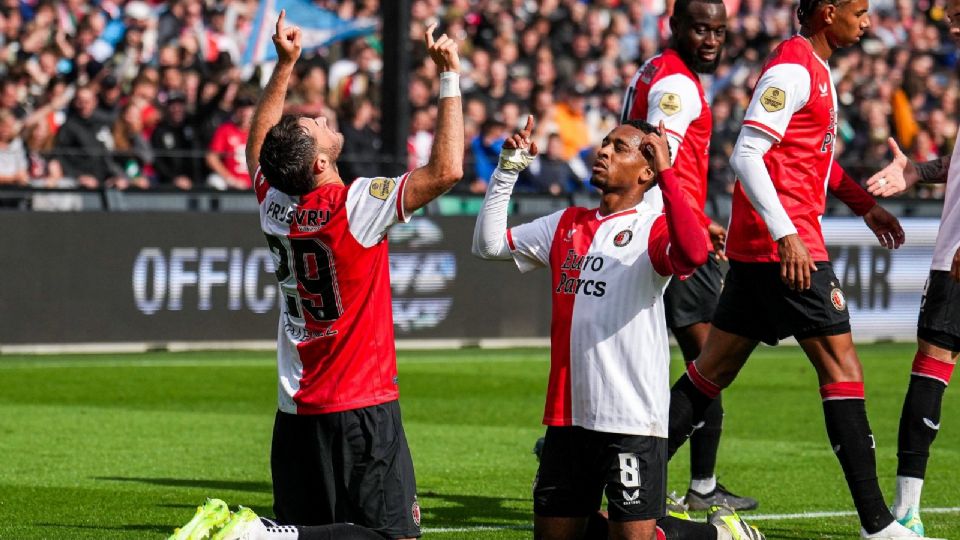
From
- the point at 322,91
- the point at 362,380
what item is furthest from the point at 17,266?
the point at 362,380

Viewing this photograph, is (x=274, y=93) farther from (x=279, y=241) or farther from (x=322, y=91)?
(x=322, y=91)

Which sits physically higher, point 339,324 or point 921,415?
point 339,324

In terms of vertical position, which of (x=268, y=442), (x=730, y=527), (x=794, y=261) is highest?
(x=794, y=261)

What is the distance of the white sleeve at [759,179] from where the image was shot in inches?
256

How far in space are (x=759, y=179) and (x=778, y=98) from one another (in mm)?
375

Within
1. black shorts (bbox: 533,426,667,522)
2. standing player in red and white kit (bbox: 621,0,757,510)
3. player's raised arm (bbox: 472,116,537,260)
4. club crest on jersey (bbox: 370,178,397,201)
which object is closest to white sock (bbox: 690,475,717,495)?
standing player in red and white kit (bbox: 621,0,757,510)

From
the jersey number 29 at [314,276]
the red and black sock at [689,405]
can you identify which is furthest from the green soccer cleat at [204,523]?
the red and black sock at [689,405]

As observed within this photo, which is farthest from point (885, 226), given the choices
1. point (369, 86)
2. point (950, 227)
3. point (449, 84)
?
point (369, 86)

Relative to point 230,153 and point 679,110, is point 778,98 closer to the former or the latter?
point 679,110

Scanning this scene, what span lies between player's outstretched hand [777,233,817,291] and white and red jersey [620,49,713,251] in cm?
86

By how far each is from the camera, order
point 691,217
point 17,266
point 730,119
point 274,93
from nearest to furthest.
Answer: point 691,217, point 274,93, point 17,266, point 730,119

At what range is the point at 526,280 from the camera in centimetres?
1669

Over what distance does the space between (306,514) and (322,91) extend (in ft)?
38.6

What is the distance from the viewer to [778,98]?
6.67 m
